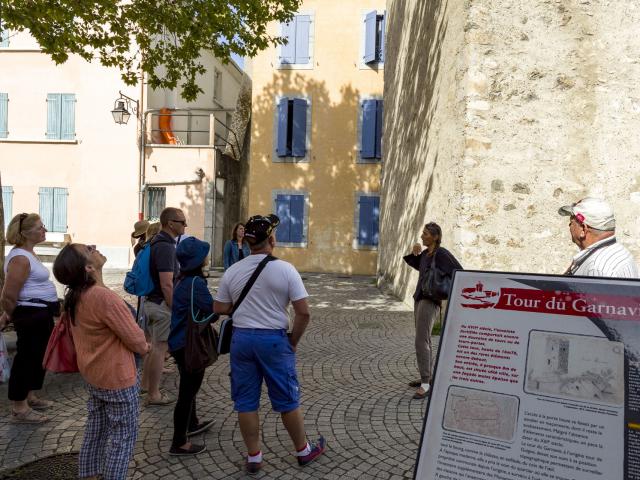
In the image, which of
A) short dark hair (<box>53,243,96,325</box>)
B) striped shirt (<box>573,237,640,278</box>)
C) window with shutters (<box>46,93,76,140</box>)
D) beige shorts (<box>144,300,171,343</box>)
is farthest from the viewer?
window with shutters (<box>46,93,76,140</box>)

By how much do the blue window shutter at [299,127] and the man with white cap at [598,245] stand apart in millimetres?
13592

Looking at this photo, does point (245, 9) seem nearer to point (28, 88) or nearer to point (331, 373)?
point (331, 373)

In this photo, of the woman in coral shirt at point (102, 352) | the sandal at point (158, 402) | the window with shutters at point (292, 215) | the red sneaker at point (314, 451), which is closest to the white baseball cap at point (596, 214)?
the red sneaker at point (314, 451)

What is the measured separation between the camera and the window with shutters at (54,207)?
611 inches

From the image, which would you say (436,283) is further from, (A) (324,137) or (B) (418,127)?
(A) (324,137)

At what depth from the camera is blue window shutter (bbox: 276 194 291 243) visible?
1603cm

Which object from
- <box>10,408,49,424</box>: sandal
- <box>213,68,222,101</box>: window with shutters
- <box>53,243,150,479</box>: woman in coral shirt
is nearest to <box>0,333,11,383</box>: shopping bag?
<box>10,408,49,424</box>: sandal

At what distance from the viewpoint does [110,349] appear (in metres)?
2.58

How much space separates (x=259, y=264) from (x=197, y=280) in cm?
65

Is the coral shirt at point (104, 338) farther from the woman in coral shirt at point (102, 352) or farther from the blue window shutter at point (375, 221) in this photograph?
the blue window shutter at point (375, 221)

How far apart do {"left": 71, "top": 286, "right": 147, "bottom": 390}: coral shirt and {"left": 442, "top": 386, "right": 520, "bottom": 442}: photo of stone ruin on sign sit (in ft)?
5.49

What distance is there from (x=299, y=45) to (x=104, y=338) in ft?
49.7

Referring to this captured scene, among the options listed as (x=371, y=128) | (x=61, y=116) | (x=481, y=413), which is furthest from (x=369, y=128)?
(x=481, y=413)

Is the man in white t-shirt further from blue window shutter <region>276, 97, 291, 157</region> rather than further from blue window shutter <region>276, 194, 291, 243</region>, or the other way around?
blue window shutter <region>276, 97, 291, 157</region>
